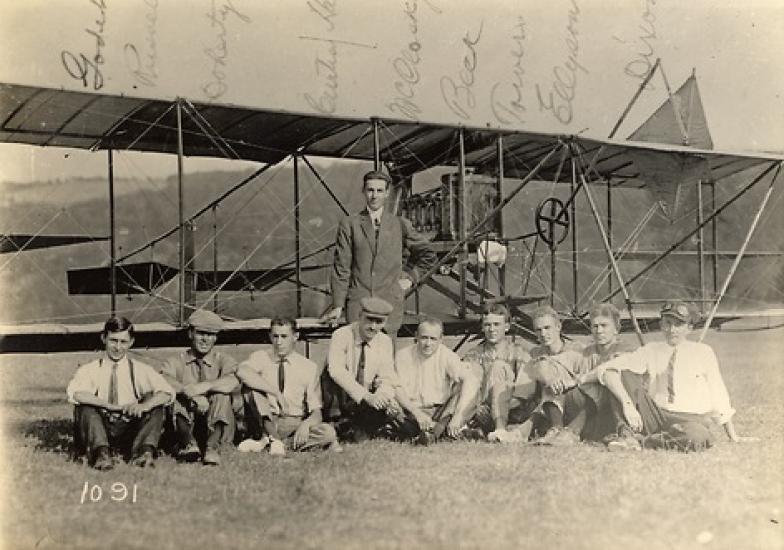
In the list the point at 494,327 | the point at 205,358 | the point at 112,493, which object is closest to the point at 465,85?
the point at 494,327

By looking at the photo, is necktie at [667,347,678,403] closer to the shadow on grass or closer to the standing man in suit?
the standing man in suit

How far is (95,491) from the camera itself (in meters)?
4.21

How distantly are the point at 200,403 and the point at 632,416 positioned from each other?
2858mm

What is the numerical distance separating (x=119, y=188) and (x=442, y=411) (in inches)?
890

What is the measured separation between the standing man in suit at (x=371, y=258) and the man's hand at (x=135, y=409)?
1.83 m

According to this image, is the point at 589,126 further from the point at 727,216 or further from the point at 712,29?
the point at 727,216

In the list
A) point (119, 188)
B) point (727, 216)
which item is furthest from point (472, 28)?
point (119, 188)

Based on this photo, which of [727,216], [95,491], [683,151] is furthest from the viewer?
[727,216]

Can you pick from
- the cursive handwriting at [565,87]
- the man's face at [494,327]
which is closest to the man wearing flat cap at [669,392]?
the man's face at [494,327]

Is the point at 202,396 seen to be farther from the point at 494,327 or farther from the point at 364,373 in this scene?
the point at 494,327

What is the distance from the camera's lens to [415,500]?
161 inches

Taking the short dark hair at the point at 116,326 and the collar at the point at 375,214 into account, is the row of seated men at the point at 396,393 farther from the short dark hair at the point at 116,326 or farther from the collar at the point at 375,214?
the collar at the point at 375,214

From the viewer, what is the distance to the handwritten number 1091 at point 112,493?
412cm

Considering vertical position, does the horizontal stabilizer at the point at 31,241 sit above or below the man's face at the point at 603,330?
above
